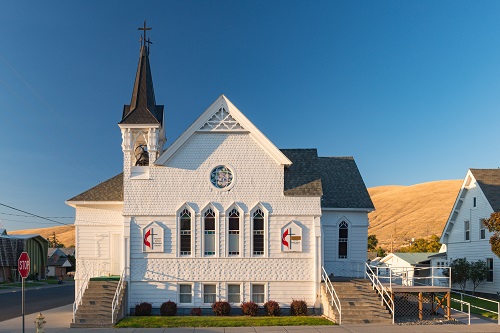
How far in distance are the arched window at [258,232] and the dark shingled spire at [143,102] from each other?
287 inches

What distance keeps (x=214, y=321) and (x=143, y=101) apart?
40.7ft

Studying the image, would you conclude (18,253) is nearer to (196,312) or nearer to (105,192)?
(105,192)

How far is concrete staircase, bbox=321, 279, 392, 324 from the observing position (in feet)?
69.2

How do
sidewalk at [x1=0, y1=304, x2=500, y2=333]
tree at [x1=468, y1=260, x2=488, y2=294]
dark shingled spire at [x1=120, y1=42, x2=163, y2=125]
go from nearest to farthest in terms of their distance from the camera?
sidewalk at [x1=0, y1=304, x2=500, y2=333] → dark shingled spire at [x1=120, y1=42, x2=163, y2=125] → tree at [x1=468, y1=260, x2=488, y2=294]

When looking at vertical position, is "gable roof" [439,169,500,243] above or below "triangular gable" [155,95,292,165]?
below

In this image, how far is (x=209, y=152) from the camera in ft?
81.8

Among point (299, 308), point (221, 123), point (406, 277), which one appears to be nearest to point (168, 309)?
point (299, 308)

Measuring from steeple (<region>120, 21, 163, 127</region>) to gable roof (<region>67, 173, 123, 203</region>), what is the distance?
394cm

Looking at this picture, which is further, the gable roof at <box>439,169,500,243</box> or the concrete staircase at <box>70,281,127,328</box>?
the gable roof at <box>439,169,500,243</box>

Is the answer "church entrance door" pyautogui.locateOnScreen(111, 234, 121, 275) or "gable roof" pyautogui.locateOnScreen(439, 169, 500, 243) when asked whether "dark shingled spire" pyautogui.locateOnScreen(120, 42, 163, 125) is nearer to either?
"church entrance door" pyautogui.locateOnScreen(111, 234, 121, 275)

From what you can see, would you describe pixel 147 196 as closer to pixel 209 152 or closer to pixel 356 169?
pixel 209 152

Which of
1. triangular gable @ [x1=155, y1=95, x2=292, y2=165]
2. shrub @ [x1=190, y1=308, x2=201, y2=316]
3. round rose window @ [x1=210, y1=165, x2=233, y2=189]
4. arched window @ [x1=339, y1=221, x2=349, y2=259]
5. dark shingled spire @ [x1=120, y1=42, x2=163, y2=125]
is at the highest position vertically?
dark shingled spire @ [x1=120, y1=42, x2=163, y2=125]

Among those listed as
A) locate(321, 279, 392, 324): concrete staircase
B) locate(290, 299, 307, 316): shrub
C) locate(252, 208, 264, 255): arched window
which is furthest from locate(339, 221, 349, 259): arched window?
locate(252, 208, 264, 255): arched window

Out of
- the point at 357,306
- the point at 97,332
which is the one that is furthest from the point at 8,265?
the point at 357,306
